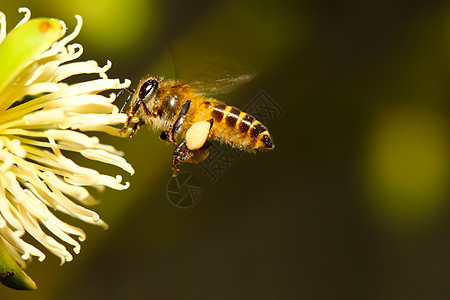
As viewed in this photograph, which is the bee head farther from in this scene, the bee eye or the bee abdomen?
the bee abdomen

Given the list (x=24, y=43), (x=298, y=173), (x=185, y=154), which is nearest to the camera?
(x=24, y=43)

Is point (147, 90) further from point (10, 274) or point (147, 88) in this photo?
point (10, 274)

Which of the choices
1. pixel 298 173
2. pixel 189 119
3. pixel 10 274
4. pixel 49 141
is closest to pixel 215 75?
pixel 189 119

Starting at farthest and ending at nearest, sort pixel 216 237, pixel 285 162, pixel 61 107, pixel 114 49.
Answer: pixel 216 237 → pixel 285 162 → pixel 114 49 → pixel 61 107

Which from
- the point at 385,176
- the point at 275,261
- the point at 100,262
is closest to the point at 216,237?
the point at 275,261

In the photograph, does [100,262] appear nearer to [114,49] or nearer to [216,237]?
[216,237]

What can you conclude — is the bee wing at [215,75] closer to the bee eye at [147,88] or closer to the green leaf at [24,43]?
the bee eye at [147,88]

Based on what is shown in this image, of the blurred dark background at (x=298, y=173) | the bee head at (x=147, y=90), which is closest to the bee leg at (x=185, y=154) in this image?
the bee head at (x=147, y=90)

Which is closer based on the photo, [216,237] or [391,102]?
[391,102]
